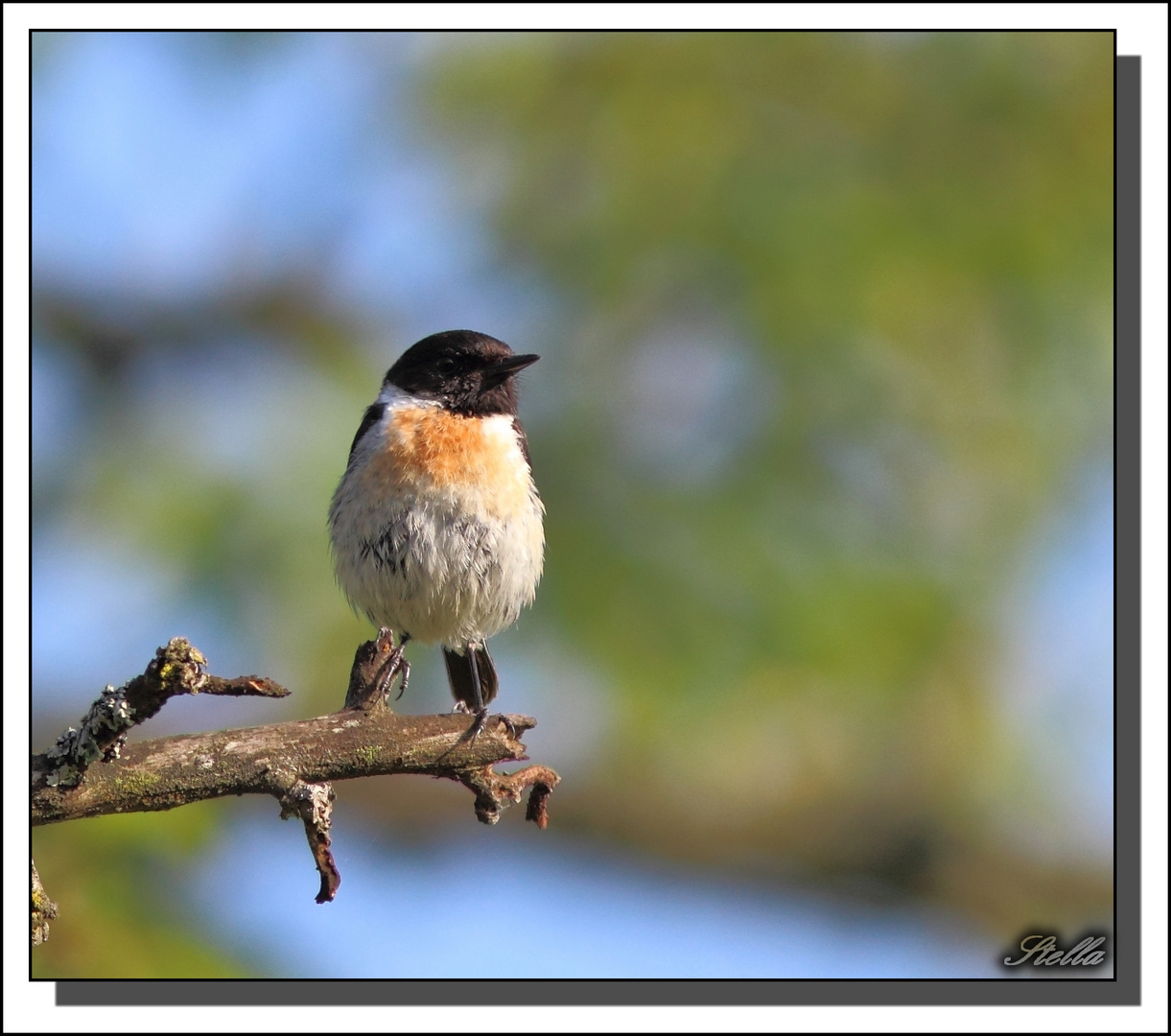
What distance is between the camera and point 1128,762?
446 cm

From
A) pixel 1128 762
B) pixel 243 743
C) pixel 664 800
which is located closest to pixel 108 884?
pixel 243 743

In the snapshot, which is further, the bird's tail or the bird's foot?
the bird's tail

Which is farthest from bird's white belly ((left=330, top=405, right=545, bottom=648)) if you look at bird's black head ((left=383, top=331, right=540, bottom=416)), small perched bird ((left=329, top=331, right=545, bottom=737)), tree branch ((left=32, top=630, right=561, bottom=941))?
tree branch ((left=32, top=630, right=561, bottom=941))

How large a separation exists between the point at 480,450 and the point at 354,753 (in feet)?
6.86

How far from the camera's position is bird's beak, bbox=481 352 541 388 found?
240 inches

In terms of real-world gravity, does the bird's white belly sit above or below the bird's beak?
below

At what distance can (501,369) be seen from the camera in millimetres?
6133

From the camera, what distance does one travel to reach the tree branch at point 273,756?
11.4ft

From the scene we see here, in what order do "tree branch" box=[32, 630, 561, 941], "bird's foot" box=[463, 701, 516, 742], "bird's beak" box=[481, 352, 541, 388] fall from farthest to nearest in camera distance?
"bird's beak" box=[481, 352, 541, 388], "bird's foot" box=[463, 701, 516, 742], "tree branch" box=[32, 630, 561, 941]
